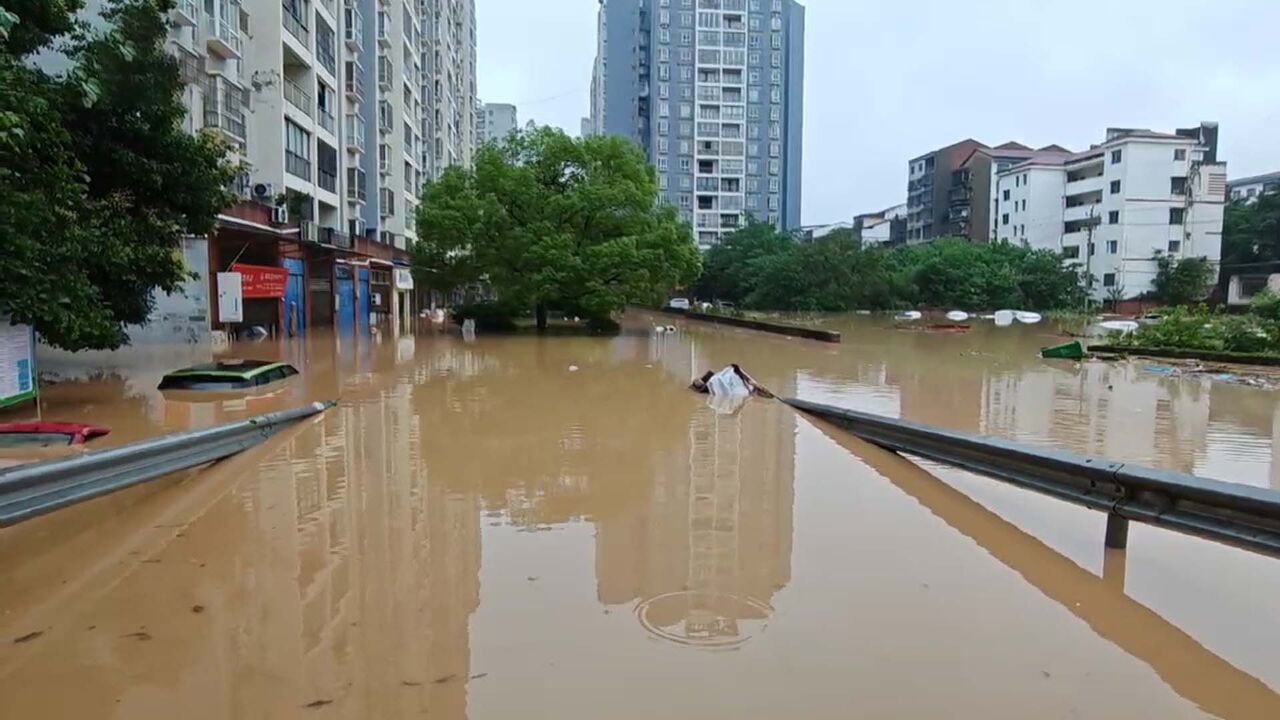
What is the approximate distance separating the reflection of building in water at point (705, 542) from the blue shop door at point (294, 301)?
26338mm

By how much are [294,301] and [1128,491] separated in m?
33.1

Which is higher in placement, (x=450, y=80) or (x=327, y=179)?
(x=450, y=80)

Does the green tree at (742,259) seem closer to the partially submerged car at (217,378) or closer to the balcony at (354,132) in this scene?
the balcony at (354,132)

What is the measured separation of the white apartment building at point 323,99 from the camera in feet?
87.7

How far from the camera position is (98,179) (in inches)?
538

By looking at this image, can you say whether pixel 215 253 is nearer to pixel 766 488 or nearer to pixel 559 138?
pixel 559 138

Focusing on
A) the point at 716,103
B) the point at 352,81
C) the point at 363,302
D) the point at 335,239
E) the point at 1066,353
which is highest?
the point at 716,103

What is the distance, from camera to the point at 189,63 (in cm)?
2456

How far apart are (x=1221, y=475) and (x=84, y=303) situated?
14.6 metres

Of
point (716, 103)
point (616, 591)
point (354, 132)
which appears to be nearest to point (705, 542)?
point (616, 591)

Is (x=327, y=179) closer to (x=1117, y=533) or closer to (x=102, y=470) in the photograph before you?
(x=102, y=470)

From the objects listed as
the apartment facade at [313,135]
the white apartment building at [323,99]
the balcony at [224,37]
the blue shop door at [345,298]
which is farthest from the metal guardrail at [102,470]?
the blue shop door at [345,298]

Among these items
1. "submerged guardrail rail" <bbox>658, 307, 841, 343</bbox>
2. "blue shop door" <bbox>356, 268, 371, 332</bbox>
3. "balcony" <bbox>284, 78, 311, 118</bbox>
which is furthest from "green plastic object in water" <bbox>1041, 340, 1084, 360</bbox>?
"blue shop door" <bbox>356, 268, 371, 332</bbox>

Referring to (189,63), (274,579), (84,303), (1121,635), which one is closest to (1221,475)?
(1121,635)
